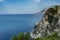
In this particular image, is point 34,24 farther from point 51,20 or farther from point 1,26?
point 1,26

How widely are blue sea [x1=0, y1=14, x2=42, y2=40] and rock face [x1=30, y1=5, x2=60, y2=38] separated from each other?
14 cm

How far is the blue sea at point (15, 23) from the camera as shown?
384 cm

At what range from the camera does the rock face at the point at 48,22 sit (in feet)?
12.9

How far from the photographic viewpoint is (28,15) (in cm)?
389

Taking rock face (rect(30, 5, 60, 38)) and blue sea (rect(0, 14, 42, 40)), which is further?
rock face (rect(30, 5, 60, 38))

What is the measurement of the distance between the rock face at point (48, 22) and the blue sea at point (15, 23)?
14cm

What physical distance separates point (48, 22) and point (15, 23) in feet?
2.18

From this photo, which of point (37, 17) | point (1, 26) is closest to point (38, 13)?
point (37, 17)

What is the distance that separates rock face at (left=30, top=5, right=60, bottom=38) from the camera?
3942mm

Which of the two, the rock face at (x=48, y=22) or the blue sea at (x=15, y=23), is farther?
the rock face at (x=48, y=22)

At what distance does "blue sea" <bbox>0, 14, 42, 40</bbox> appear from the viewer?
384 centimetres

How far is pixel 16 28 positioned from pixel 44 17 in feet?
2.09

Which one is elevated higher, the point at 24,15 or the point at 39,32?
the point at 24,15

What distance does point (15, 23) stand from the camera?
3.93 metres
